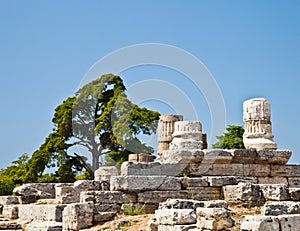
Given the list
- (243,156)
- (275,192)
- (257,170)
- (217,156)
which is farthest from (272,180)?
(275,192)

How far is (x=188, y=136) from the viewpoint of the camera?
2041cm

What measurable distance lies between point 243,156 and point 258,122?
2.47 m

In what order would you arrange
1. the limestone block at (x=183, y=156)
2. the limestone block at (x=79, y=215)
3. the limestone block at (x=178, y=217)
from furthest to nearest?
the limestone block at (x=183, y=156) < the limestone block at (x=79, y=215) < the limestone block at (x=178, y=217)

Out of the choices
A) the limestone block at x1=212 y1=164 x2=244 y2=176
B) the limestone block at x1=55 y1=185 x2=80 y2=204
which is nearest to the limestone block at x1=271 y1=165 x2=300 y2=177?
the limestone block at x1=212 y1=164 x2=244 y2=176

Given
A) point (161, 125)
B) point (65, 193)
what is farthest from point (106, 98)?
point (65, 193)

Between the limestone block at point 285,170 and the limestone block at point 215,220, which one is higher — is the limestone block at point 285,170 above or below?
above

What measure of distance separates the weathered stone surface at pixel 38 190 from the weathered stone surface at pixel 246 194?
7.38 metres

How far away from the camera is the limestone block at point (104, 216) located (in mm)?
14297

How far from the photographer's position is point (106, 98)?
36.8 m

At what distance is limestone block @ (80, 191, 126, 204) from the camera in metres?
15.0

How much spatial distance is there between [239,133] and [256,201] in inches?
822

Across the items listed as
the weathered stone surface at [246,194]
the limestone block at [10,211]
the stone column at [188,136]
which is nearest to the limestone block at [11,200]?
the limestone block at [10,211]

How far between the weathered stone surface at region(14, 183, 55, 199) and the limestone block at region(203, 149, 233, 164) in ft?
18.6

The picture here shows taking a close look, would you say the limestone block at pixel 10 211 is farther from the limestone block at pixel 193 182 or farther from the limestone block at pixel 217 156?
the limestone block at pixel 217 156
